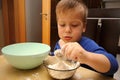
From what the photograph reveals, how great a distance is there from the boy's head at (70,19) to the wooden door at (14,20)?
2474 mm

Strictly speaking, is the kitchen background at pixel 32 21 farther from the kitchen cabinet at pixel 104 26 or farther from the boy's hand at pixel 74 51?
the boy's hand at pixel 74 51

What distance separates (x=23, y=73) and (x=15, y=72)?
0.04 meters

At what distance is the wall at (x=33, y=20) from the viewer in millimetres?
3352

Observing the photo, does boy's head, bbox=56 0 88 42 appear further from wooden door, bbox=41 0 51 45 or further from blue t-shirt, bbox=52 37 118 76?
wooden door, bbox=41 0 51 45

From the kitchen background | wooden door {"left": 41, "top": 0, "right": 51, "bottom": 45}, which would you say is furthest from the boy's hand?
the kitchen background

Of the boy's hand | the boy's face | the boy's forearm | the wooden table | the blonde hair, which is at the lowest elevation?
the wooden table

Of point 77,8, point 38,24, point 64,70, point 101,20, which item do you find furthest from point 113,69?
point 38,24

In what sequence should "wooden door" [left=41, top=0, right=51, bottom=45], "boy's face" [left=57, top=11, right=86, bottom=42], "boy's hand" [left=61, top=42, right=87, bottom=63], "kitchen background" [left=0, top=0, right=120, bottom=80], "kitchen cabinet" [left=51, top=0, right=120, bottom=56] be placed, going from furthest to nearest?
"kitchen background" [left=0, top=0, right=120, bottom=80] → "wooden door" [left=41, top=0, right=51, bottom=45] → "kitchen cabinet" [left=51, top=0, right=120, bottom=56] → "boy's face" [left=57, top=11, right=86, bottom=42] → "boy's hand" [left=61, top=42, right=87, bottom=63]

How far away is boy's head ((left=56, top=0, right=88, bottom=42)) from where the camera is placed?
2.56 ft

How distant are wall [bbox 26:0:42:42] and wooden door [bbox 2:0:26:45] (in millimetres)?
143

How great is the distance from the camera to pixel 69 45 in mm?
561

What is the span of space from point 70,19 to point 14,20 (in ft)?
9.43

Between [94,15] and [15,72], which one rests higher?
[94,15]

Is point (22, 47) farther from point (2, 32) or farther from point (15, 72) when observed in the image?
point (2, 32)
